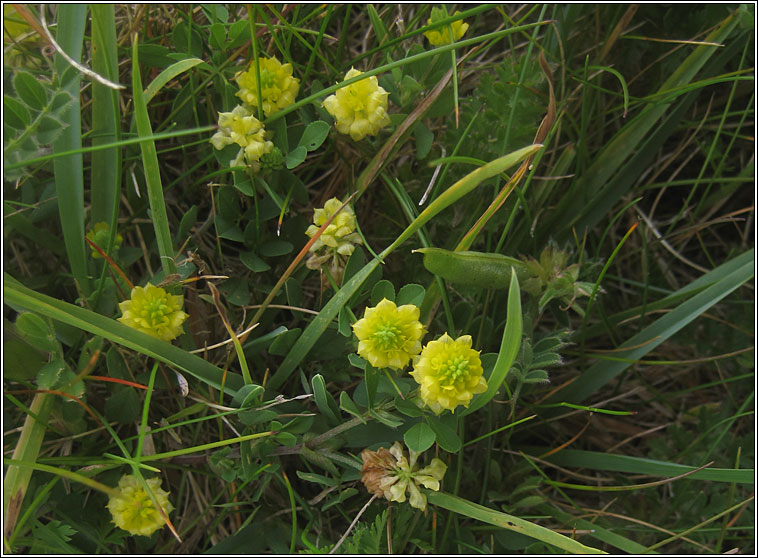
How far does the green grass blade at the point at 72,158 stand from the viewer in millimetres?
1106

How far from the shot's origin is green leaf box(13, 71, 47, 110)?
1.01 meters

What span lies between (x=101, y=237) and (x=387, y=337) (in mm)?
631

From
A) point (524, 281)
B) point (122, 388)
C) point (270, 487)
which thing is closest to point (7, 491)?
point (122, 388)

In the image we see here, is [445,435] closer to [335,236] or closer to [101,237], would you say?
[335,236]

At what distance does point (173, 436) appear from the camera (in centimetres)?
120

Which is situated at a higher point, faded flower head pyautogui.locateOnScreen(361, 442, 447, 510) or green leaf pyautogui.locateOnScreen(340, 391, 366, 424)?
green leaf pyautogui.locateOnScreen(340, 391, 366, 424)

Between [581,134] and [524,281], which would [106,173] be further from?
[581,134]

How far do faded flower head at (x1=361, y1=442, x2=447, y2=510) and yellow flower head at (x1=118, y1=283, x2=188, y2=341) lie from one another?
0.42 meters

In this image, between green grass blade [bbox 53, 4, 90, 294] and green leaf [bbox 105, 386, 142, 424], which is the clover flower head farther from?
green leaf [bbox 105, 386, 142, 424]

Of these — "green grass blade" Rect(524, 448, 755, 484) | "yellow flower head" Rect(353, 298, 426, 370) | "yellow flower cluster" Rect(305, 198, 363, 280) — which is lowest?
"green grass blade" Rect(524, 448, 755, 484)

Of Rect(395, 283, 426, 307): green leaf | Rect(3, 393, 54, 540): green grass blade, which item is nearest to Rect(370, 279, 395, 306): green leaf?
Rect(395, 283, 426, 307): green leaf

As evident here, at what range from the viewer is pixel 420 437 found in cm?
100

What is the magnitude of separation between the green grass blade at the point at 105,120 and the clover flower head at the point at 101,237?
0.01 m

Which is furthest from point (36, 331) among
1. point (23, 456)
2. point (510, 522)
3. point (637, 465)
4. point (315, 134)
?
point (637, 465)
